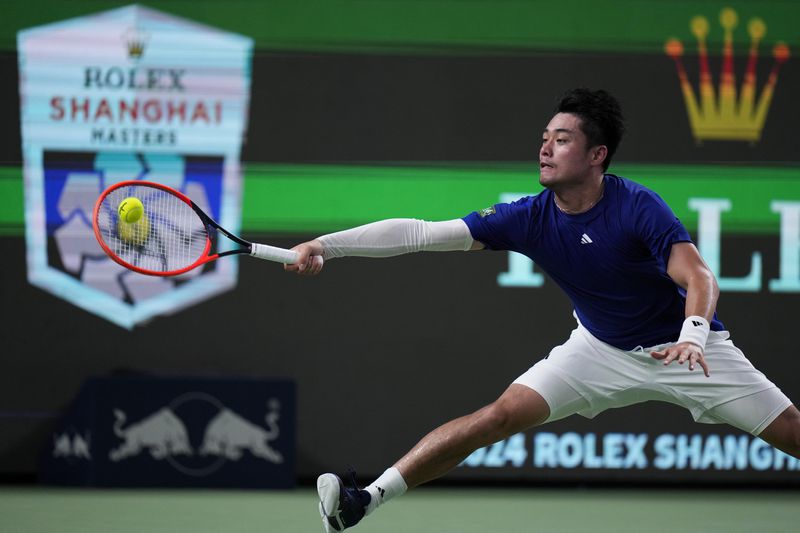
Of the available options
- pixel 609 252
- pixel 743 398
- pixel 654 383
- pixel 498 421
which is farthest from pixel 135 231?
pixel 743 398

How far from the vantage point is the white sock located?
409cm

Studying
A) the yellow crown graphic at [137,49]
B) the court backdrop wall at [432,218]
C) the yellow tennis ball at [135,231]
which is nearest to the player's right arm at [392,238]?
the yellow tennis ball at [135,231]

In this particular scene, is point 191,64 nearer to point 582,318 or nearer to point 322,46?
point 322,46

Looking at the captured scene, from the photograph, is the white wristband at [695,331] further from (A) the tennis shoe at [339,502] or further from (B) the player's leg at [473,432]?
(A) the tennis shoe at [339,502]

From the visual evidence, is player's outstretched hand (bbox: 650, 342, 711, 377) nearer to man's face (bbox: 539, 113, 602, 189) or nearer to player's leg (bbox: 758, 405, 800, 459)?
player's leg (bbox: 758, 405, 800, 459)

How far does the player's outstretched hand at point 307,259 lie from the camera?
404cm

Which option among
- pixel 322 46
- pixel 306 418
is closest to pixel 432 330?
pixel 306 418

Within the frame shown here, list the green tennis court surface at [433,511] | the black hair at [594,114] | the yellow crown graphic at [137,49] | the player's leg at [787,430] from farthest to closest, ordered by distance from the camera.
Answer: the yellow crown graphic at [137,49], the green tennis court surface at [433,511], the black hair at [594,114], the player's leg at [787,430]

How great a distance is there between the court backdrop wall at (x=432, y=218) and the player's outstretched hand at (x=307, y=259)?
2551mm

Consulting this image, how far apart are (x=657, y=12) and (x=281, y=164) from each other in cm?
232

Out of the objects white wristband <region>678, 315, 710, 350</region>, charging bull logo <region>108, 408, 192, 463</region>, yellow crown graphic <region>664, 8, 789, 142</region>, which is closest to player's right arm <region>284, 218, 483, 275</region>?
white wristband <region>678, 315, 710, 350</region>

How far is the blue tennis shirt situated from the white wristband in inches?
14.8

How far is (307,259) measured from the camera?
13.3 feet

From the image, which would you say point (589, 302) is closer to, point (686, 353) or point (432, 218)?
point (686, 353)
